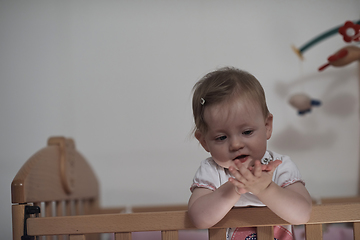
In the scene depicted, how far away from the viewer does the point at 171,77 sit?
1.73 m

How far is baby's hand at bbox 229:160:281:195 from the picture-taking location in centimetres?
62

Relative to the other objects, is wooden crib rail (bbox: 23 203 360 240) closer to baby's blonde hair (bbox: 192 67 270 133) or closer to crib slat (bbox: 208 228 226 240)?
crib slat (bbox: 208 228 226 240)

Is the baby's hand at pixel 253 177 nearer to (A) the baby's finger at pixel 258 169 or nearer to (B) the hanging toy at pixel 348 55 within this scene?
(A) the baby's finger at pixel 258 169

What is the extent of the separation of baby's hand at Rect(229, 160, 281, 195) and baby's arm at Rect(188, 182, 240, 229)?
4cm

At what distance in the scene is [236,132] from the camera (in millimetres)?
734

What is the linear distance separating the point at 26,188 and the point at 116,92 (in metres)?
0.88

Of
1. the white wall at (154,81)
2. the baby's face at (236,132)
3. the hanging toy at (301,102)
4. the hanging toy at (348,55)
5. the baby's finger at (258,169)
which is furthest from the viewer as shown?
the white wall at (154,81)

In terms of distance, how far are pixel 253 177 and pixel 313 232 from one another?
9.4 inches

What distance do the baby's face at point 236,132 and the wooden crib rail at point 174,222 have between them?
0.12 meters

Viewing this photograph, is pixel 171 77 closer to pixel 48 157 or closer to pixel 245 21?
pixel 245 21

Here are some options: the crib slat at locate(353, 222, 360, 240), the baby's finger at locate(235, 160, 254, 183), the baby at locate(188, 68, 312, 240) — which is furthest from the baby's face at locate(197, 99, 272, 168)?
the crib slat at locate(353, 222, 360, 240)

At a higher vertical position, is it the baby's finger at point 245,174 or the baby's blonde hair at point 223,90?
the baby's blonde hair at point 223,90

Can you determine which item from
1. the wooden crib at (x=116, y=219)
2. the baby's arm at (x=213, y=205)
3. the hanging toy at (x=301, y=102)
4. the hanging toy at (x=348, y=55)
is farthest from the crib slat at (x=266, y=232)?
the hanging toy at (x=301, y=102)

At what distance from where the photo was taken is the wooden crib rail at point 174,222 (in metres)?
0.74
